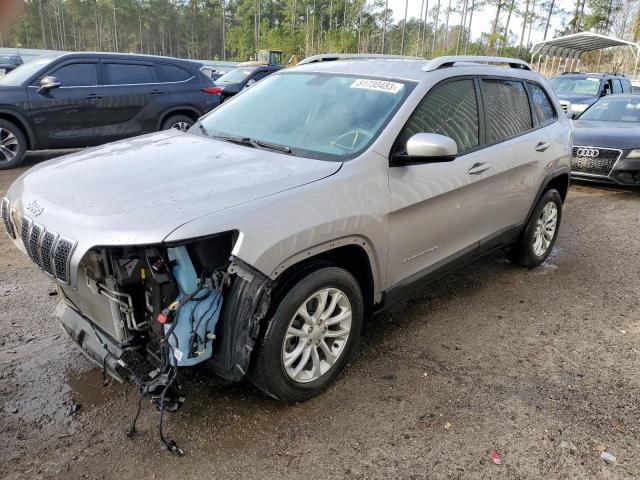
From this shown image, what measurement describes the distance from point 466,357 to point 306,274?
1.43 m

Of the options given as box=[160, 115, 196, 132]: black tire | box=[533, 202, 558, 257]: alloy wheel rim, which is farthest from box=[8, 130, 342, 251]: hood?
box=[160, 115, 196, 132]: black tire

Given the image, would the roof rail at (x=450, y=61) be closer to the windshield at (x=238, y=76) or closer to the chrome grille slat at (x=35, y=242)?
the chrome grille slat at (x=35, y=242)

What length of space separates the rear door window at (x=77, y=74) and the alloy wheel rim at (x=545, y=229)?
7066 millimetres

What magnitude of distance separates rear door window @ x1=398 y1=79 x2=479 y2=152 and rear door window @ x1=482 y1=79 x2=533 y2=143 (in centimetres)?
20

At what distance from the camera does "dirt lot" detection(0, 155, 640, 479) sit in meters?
2.42

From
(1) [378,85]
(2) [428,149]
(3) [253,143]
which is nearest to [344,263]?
(2) [428,149]

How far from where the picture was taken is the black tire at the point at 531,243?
15.3 ft

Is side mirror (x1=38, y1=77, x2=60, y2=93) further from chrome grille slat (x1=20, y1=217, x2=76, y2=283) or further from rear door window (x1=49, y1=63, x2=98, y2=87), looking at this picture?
chrome grille slat (x1=20, y1=217, x2=76, y2=283)

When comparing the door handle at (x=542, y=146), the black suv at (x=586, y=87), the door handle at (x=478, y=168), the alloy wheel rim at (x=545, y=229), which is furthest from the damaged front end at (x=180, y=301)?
the black suv at (x=586, y=87)

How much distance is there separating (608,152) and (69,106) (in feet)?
27.7

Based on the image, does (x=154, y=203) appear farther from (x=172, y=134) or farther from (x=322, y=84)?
(x=322, y=84)

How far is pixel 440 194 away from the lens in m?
3.29

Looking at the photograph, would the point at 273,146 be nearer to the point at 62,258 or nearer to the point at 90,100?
the point at 62,258

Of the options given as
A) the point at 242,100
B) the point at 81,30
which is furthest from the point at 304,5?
the point at 242,100
